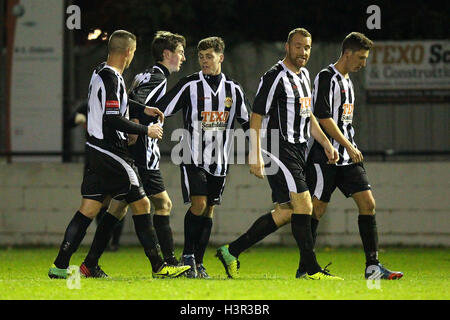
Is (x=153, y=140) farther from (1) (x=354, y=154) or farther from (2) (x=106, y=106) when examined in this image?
(1) (x=354, y=154)

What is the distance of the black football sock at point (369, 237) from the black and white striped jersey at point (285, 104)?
870 millimetres

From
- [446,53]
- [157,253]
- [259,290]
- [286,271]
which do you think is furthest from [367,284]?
[446,53]

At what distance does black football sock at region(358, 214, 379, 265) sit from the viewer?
9.12 m

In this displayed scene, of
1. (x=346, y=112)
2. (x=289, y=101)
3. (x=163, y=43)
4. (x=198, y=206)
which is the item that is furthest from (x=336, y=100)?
(x=163, y=43)

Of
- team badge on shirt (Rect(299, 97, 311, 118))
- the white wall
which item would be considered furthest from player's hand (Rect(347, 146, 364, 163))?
the white wall

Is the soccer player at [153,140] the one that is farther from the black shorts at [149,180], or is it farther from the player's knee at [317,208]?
the player's knee at [317,208]

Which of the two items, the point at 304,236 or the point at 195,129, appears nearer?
the point at 304,236

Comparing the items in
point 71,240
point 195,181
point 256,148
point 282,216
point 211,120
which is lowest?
point 71,240

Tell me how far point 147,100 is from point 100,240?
125 cm

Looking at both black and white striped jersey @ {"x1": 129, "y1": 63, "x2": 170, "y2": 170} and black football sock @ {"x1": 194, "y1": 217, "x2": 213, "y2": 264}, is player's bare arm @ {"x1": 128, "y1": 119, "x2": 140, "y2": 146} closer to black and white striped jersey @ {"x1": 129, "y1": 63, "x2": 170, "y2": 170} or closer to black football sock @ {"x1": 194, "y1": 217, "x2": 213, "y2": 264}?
black and white striped jersey @ {"x1": 129, "y1": 63, "x2": 170, "y2": 170}

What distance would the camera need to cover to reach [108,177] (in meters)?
8.72

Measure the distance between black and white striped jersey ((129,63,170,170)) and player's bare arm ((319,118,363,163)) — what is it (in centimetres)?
145

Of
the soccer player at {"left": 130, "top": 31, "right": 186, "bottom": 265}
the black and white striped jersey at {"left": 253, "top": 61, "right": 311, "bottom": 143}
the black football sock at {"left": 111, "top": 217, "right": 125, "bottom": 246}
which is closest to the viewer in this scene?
the black and white striped jersey at {"left": 253, "top": 61, "right": 311, "bottom": 143}

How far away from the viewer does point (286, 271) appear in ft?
36.2
